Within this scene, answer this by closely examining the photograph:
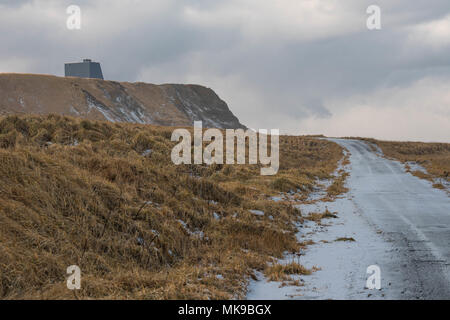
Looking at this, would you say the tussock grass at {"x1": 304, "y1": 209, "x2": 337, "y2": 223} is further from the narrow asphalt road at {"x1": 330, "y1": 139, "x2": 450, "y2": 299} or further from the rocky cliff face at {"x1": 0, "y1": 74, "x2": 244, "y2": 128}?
the rocky cliff face at {"x1": 0, "y1": 74, "x2": 244, "y2": 128}

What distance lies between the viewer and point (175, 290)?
508 centimetres

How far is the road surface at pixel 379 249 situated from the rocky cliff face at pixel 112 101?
91654 mm

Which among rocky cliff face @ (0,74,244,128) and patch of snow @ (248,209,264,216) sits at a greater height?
rocky cliff face @ (0,74,244,128)

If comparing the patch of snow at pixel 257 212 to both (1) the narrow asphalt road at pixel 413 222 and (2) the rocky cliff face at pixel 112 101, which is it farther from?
(2) the rocky cliff face at pixel 112 101

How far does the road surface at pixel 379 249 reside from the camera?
5.64m

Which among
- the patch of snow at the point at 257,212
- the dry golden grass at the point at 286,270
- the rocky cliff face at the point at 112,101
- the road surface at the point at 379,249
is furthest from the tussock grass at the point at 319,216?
the rocky cliff face at the point at 112,101

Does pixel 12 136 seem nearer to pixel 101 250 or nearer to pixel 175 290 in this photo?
pixel 101 250

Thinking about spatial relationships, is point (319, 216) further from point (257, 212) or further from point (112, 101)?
point (112, 101)

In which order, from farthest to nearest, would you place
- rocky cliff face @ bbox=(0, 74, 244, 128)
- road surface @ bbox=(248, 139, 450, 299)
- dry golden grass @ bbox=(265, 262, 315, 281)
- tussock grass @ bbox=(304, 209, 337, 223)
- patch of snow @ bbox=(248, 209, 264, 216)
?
rocky cliff face @ bbox=(0, 74, 244, 128)
tussock grass @ bbox=(304, 209, 337, 223)
patch of snow @ bbox=(248, 209, 264, 216)
dry golden grass @ bbox=(265, 262, 315, 281)
road surface @ bbox=(248, 139, 450, 299)

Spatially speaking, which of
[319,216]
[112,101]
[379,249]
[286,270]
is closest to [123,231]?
[286,270]

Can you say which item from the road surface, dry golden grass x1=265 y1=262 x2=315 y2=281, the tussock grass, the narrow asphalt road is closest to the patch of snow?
the road surface

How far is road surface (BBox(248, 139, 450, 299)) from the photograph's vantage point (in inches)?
222

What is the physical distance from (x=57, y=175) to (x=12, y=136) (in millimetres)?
8306
